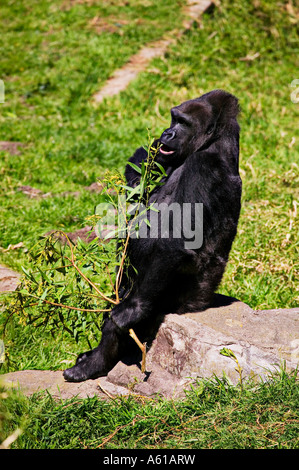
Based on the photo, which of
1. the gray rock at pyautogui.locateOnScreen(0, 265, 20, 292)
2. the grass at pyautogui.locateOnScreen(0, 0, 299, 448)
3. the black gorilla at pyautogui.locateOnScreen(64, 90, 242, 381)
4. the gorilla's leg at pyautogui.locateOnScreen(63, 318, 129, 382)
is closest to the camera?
the grass at pyautogui.locateOnScreen(0, 0, 299, 448)

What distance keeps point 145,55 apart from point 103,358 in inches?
268

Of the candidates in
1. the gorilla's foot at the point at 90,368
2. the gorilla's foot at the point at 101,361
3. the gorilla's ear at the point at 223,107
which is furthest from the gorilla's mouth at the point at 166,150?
the gorilla's foot at the point at 90,368

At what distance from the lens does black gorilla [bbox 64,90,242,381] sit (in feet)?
11.7

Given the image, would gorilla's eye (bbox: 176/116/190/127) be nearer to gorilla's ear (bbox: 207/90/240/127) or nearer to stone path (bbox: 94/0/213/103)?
gorilla's ear (bbox: 207/90/240/127)

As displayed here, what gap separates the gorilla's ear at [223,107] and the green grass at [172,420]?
1.68 m

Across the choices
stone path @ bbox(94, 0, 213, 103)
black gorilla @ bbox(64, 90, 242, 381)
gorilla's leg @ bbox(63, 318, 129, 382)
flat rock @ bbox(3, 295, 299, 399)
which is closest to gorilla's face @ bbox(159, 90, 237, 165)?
black gorilla @ bbox(64, 90, 242, 381)

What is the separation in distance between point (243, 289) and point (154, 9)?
7100 millimetres

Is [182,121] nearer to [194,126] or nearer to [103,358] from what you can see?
[194,126]

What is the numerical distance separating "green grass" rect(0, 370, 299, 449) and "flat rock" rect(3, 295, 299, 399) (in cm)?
11

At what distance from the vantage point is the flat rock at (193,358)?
343 cm

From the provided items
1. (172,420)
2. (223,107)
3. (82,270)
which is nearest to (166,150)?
(223,107)

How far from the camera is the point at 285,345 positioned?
11.7 ft

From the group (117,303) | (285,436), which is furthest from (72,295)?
(285,436)

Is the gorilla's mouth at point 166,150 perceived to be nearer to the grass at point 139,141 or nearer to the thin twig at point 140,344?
the grass at point 139,141
